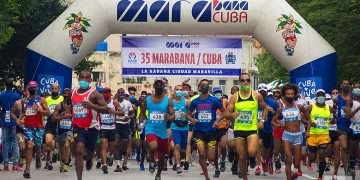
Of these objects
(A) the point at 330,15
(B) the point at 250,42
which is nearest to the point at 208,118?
(A) the point at 330,15

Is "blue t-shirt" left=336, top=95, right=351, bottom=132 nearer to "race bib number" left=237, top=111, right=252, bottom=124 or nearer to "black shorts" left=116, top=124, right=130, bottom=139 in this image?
"race bib number" left=237, top=111, right=252, bottom=124

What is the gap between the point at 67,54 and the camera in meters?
22.5

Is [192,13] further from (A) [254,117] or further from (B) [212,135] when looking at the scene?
(A) [254,117]

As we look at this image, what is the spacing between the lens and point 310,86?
73.0 feet

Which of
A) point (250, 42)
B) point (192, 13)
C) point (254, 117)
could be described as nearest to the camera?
point (254, 117)

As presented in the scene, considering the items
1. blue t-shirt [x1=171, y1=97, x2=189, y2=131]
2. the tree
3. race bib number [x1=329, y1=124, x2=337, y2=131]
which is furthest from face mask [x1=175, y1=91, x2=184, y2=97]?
the tree

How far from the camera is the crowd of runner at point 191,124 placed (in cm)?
1475

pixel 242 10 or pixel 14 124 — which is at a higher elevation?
pixel 242 10

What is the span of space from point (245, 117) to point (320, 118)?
9.48 feet

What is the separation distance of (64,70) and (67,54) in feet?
1.37

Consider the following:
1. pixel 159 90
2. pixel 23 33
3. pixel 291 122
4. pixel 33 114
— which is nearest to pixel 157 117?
pixel 159 90

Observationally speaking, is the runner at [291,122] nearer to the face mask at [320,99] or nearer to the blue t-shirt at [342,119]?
the blue t-shirt at [342,119]

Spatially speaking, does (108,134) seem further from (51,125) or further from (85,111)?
(85,111)

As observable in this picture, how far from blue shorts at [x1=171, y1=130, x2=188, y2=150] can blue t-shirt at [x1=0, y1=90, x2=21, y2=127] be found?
3.42 meters
